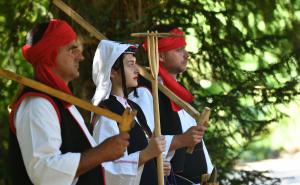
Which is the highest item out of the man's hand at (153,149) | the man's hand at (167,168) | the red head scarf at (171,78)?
the red head scarf at (171,78)

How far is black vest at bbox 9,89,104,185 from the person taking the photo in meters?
3.56

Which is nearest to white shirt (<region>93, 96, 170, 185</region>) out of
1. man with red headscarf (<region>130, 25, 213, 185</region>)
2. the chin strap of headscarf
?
man with red headscarf (<region>130, 25, 213, 185</region>)

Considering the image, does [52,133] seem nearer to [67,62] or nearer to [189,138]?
[67,62]

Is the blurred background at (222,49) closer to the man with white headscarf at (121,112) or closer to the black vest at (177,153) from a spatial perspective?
the black vest at (177,153)

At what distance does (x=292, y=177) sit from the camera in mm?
8641

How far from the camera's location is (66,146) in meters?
3.61

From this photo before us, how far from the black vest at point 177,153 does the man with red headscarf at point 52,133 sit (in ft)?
4.14

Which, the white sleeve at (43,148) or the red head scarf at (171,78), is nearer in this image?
the white sleeve at (43,148)

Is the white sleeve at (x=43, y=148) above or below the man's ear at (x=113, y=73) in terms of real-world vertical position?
below

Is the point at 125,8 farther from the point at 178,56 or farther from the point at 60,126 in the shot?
the point at 60,126

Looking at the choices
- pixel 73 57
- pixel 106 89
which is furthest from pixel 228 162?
pixel 73 57

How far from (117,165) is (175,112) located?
0.83 metres

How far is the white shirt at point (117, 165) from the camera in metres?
4.34

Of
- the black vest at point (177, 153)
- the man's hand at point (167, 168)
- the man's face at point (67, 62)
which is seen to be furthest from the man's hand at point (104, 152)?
the black vest at point (177, 153)
